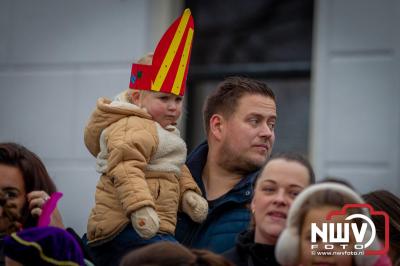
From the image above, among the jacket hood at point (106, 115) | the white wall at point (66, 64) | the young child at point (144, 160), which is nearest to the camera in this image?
the young child at point (144, 160)

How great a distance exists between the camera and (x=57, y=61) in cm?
761

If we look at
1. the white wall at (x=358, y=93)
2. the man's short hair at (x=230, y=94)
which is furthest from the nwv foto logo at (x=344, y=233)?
the white wall at (x=358, y=93)

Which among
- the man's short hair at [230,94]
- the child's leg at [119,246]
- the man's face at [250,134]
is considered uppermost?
the man's short hair at [230,94]

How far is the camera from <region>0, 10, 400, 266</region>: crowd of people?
2.92 metres

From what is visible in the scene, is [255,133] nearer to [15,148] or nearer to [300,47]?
[15,148]

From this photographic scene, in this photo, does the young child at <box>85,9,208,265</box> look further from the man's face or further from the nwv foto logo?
the nwv foto logo

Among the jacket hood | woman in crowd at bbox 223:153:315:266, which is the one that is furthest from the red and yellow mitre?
woman in crowd at bbox 223:153:315:266

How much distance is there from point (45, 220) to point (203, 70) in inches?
160

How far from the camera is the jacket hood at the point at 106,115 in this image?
12.5 ft

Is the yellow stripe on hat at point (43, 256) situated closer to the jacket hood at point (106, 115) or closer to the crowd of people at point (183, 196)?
the crowd of people at point (183, 196)

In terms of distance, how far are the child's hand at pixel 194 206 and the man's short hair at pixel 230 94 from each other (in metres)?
0.43

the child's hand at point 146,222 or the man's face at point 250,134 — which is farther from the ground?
the man's face at point 250,134

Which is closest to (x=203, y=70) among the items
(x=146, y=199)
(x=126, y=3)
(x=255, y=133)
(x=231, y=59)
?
(x=231, y=59)

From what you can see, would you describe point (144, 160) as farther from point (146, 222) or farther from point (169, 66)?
point (169, 66)
